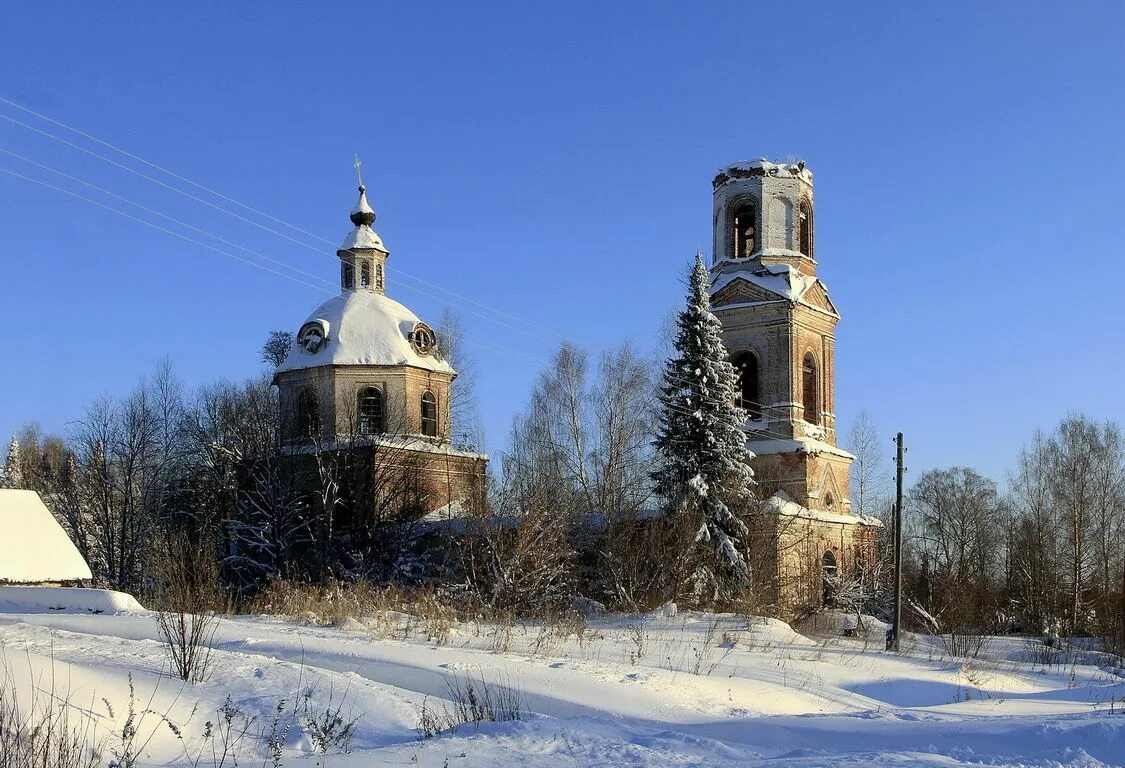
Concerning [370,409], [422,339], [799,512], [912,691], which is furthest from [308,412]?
[912,691]

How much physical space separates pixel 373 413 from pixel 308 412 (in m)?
2.19

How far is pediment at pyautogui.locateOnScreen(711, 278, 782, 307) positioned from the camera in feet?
110

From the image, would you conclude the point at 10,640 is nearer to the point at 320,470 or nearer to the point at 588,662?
the point at 588,662

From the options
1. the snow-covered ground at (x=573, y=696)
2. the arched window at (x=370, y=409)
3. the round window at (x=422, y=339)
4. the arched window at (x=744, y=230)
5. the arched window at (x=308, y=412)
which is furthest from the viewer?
the round window at (x=422, y=339)

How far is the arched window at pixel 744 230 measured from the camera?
113 ft

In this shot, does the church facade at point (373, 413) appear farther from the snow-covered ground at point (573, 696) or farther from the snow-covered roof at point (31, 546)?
the snow-covered ground at point (573, 696)

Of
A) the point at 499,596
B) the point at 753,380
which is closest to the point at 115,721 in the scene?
the point at 499,596

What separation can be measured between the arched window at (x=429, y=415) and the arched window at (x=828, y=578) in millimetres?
13147

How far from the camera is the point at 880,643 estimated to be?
2409 cm

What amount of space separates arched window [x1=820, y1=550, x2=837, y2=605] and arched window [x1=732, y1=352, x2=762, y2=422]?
15.6ft

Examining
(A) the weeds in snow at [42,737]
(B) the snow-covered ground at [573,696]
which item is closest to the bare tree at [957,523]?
(B) the snow-covered ground at [573,696]

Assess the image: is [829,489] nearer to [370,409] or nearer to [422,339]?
[422,339]

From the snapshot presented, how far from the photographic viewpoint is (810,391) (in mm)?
34500

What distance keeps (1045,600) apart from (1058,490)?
8.94 m
